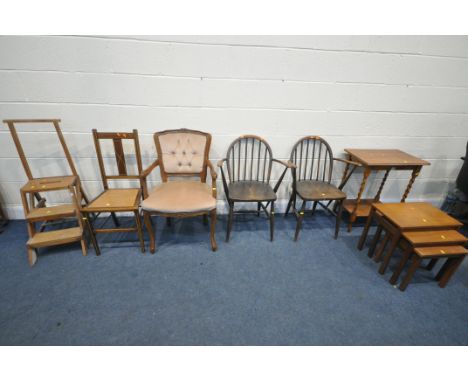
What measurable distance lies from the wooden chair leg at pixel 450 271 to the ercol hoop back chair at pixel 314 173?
773mm

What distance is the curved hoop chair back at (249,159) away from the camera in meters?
2.11

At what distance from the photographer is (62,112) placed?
6.21 ft

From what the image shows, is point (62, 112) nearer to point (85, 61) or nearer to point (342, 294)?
point (85, 61)

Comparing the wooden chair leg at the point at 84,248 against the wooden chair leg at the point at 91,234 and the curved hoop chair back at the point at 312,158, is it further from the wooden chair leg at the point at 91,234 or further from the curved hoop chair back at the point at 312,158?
the curved hoop chair back at the point at 312,158

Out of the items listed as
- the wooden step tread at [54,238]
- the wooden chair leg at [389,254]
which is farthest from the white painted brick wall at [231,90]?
the wooden chair leg at [389,254]

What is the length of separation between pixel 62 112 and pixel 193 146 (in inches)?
45.0

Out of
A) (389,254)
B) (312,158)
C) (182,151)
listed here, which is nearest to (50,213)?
(182,151)

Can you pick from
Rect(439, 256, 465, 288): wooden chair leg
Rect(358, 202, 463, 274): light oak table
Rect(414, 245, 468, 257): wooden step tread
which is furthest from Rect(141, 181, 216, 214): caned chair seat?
Rect(439, 256, 465, 288): wooden chair leg

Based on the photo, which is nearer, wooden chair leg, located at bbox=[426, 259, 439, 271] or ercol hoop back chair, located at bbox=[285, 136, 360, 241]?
wooden chair leg, located at bbox=[426, 259, 439, 271]

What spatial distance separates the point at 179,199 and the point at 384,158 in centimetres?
186

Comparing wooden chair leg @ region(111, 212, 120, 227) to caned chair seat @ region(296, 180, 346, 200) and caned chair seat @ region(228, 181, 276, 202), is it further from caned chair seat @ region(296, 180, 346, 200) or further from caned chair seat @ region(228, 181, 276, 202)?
caned chair seat @ region(296, 180, 346, 200)

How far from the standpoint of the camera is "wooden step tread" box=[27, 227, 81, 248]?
171 centimetres

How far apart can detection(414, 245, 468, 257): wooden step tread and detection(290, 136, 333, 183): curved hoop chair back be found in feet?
3.10

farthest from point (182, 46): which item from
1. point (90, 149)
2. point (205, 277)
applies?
point (205, 277)
